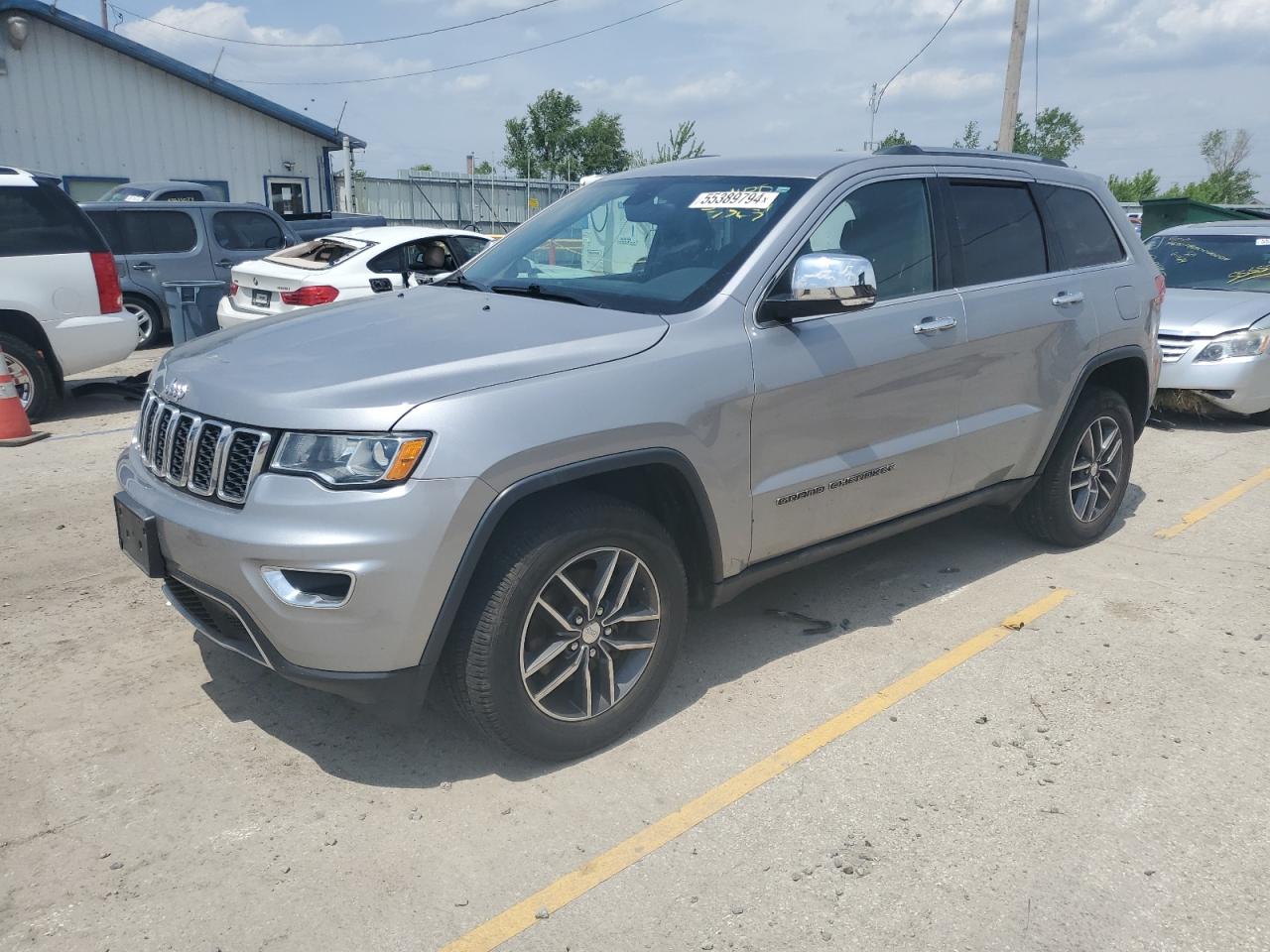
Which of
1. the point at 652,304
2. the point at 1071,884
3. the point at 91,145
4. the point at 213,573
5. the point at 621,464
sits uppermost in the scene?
the point at 91,145

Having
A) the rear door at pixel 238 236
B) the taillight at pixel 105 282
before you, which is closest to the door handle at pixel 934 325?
the taillight at pixel 105 282

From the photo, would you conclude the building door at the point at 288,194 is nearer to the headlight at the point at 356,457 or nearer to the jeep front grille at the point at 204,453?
the jeep front grille at the point at 204,453

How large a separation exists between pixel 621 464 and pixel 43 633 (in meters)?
2.70

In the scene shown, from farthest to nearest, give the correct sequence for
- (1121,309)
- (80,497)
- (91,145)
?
(91,145) < (80,497) < (1121,309)

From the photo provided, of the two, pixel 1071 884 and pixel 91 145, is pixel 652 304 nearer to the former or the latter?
pixel 1071 884

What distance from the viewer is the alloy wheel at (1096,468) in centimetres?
536

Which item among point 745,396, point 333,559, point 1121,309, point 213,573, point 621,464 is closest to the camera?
point 333,559

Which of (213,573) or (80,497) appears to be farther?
(80,497)

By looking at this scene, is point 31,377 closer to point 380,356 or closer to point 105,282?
point 105,282

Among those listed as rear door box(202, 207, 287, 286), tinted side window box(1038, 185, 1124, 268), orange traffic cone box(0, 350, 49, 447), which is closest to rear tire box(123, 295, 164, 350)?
rear door box(202, 207, 287, 286)

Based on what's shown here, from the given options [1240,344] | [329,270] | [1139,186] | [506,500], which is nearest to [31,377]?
[329,270]

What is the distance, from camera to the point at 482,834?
3066mm

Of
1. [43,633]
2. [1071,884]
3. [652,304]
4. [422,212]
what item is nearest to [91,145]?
[422,212]

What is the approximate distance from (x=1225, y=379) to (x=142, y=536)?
815cm
